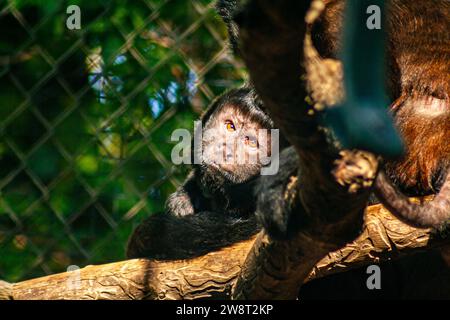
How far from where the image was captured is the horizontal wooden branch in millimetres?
1867

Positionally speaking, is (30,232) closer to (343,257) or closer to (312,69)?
(343,257)

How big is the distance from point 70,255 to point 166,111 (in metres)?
0.89

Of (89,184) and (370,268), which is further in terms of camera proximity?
(89,184)

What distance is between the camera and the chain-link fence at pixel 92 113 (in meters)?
3.48

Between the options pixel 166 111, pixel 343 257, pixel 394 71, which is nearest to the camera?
pixel 343 257

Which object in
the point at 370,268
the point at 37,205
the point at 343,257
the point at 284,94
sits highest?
the point at 284,94

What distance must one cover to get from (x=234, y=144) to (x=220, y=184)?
0.16m

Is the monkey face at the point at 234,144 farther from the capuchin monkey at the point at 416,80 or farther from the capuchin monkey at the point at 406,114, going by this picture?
the capuchin monkey at the point at 416,80

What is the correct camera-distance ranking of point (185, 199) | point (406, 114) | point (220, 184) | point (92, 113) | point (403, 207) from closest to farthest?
point (403, 207) → point (406, 114) → point (220, 184) → point (185, 199) → point (92, 113)

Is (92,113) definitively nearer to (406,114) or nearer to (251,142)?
(251,142)

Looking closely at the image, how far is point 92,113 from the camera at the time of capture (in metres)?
3.72

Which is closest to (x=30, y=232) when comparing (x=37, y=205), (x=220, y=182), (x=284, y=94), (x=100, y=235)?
(x=37, y=205)

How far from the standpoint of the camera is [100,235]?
146 inches

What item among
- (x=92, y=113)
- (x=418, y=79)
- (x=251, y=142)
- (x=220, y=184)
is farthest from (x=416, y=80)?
(x=92, y=113)
